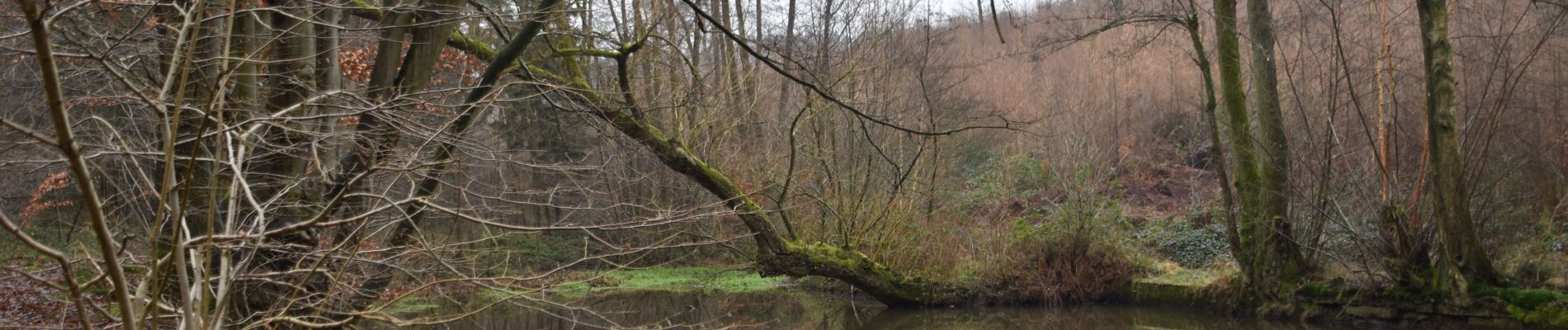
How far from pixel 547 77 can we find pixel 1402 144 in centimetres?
1063

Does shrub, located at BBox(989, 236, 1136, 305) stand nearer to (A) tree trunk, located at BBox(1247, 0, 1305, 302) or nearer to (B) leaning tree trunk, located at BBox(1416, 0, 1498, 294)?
(A) tree trunk, located at BBox(1247, 0, 1305, 302)

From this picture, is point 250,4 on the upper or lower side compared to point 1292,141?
upper

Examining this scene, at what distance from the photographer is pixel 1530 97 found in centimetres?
1320

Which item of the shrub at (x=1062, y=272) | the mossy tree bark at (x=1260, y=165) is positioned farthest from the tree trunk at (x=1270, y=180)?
the shrub at (x=1062, y=272)

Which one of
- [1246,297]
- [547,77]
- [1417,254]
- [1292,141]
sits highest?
[547,77]

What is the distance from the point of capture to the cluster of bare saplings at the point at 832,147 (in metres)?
4.33

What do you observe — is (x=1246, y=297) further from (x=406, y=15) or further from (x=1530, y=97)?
(x=406, y=15)

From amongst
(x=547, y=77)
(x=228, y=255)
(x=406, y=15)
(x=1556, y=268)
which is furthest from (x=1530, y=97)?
(x=228, y=255)

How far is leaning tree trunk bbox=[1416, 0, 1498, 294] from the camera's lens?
818cm

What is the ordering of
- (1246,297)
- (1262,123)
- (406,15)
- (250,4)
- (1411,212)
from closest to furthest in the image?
(250,4) < (406,15) < (1411,212) < (1262,123) < (1246,297)

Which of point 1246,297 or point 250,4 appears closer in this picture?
point 250,4

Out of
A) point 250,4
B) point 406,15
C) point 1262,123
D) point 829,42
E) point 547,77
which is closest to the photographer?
point 250,4

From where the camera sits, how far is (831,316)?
1227 centimetres

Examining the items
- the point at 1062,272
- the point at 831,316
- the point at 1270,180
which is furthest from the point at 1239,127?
the point at 831,316
